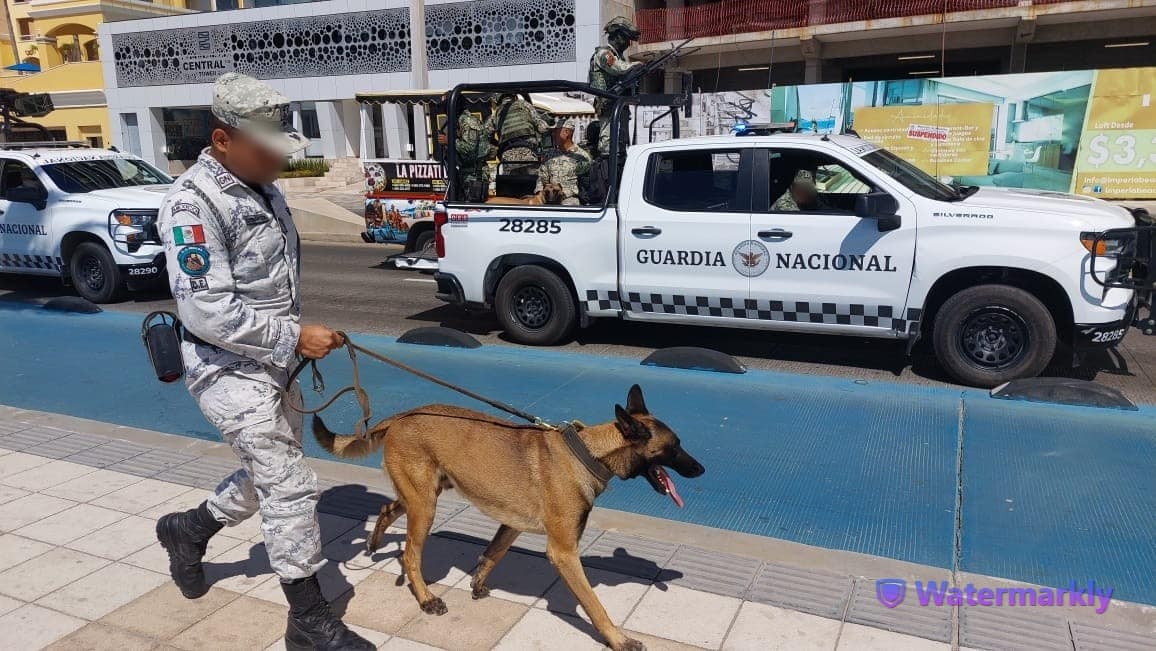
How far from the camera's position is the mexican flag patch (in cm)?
290

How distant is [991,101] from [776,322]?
47.0ft

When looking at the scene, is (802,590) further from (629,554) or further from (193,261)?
(193,261)

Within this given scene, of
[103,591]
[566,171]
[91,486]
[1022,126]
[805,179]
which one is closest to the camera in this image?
[103,591]

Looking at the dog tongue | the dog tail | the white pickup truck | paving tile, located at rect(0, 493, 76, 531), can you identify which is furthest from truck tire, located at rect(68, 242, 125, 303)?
the dog tongue

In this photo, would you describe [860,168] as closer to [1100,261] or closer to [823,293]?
[823,293]

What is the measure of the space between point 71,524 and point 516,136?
21.9 feet

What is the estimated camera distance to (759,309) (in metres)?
7.01

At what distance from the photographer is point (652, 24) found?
28297 millimetres

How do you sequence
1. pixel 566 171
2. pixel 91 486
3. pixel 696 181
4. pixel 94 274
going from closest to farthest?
pixel 91 486 < pixel 696 181 < pixel 566 171 < pixel 94 274

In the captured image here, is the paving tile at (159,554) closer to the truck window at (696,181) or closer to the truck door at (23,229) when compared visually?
the truck window at (696,181)

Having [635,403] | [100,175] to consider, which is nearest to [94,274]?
[100,175]

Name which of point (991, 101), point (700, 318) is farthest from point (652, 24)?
point (700, 318)

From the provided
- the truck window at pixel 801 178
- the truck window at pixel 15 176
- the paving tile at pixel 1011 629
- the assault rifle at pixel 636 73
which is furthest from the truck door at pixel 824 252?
the truck window at pixel 15 176

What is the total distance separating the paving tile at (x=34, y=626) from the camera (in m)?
3.28
